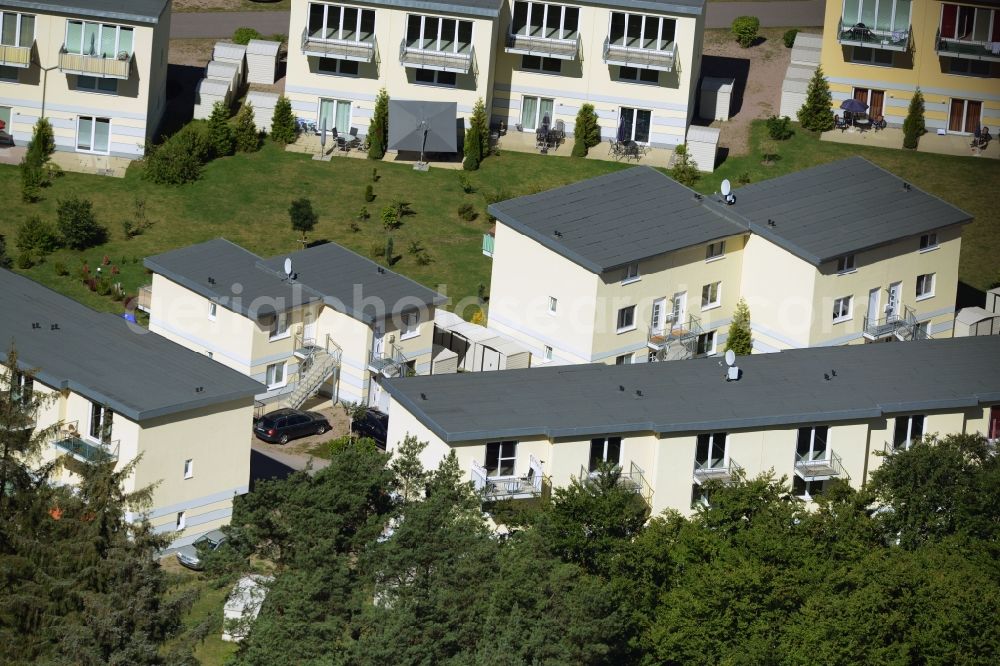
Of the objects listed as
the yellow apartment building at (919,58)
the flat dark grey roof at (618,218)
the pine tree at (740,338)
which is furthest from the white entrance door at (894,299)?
the yellow apartment building at (919,58)

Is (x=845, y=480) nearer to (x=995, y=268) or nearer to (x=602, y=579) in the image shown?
(x=602, y=579)

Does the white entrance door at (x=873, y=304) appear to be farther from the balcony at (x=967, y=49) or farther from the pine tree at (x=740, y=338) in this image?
the balcony at (x=967, y=49)

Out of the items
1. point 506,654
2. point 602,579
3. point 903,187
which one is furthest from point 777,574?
point 903,187

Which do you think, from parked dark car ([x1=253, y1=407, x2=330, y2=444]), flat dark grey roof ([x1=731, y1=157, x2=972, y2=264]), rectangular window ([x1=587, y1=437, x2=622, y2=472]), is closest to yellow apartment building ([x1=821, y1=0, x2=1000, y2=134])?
flat dark grey roof ([x1=731, y1=157, x2=972, y2=264])

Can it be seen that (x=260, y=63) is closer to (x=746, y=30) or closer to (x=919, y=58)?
(x=746, y=30)

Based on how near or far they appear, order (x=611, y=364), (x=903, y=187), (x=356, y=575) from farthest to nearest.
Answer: (x=903, y=187)
(x=611, y=364)
(x=356, y=575)

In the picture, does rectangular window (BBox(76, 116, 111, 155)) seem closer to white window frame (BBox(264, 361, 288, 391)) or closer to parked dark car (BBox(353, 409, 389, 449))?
white window frame (BBox(264, 361, 288, 391))
